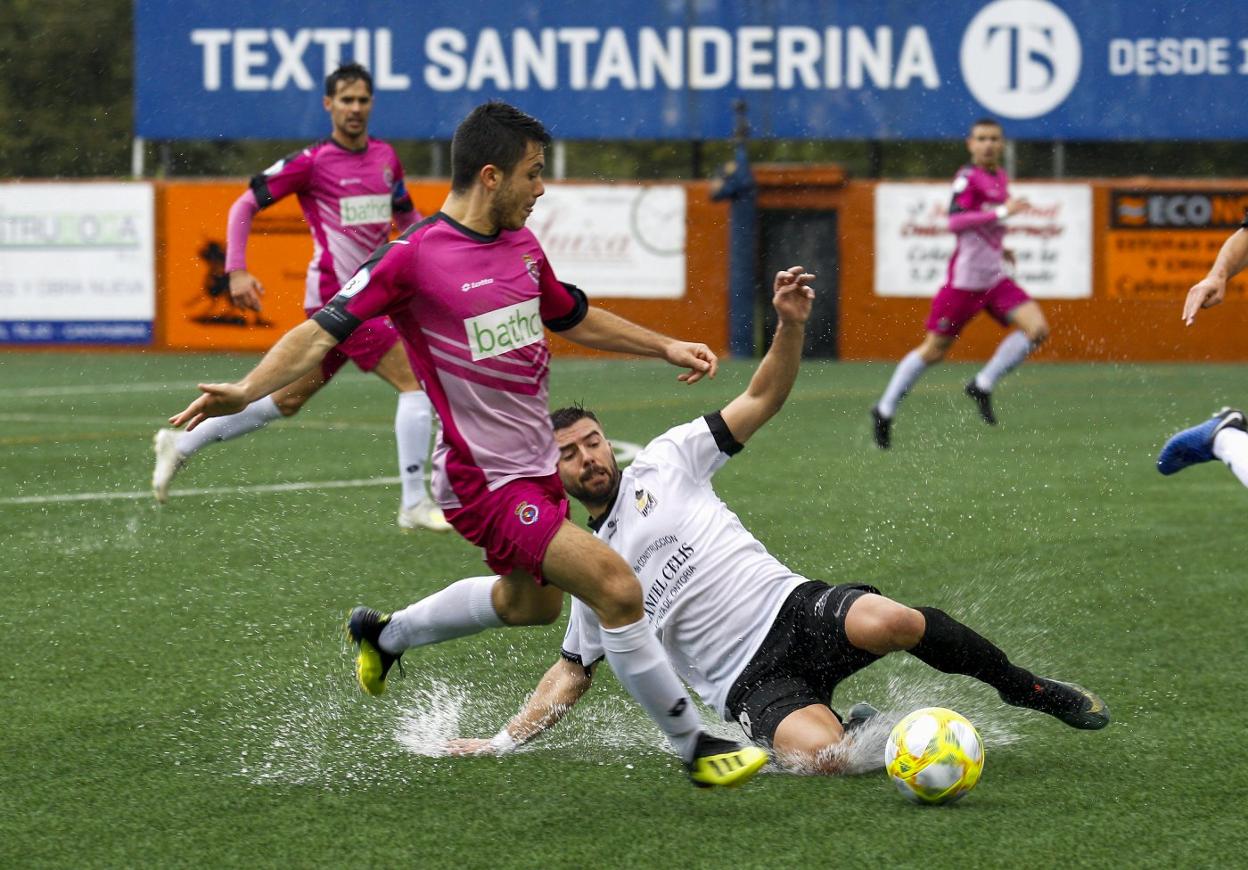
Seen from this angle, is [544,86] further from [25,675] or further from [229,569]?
[25,675]

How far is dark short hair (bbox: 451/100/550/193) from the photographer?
15.7 feet

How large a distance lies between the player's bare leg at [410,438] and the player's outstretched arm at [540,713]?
150 inches

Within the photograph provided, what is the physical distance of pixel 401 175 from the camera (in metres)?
9.85

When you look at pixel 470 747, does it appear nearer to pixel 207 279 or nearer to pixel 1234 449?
pixel 1234 449

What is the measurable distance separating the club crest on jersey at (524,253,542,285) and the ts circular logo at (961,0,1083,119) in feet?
60.8

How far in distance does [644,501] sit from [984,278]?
29.9 ft

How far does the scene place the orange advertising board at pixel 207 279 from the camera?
2200 centimetres

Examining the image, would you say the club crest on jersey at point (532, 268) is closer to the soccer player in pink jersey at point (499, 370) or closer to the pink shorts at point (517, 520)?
the soccer player in pink jersey at point (499, 370)

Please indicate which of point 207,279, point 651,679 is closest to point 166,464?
point 651,679

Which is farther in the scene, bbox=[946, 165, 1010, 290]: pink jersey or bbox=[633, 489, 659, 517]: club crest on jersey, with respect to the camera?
bbox=[946, 165, 1010, 290]: pink jersey

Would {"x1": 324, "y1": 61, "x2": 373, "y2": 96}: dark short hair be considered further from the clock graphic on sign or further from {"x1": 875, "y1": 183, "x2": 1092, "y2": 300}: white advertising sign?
{"x1": 875, "y1": 183, "x2": 1092, "y2": 300}: white advertising sign

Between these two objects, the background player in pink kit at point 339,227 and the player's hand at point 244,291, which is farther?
the player's hand at point 244,291

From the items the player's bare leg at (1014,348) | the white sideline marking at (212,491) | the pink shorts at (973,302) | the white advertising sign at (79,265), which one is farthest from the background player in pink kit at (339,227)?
the white advertising sign at (79,265)

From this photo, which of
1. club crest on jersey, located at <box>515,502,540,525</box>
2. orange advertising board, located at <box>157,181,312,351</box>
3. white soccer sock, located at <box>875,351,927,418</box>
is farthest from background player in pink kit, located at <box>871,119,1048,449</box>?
orange advertising board, located at <box>157,181,312,351</box>
